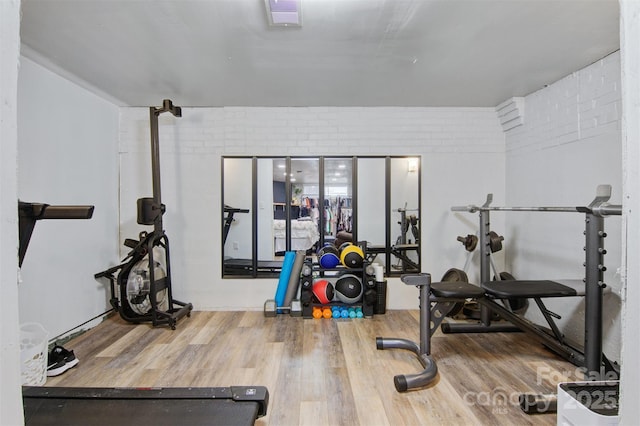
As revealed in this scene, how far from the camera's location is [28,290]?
2141mm

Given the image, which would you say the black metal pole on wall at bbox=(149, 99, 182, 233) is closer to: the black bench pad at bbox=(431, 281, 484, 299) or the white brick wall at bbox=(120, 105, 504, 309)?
the white brick wall at bbox=(120, 105, 504, 309)

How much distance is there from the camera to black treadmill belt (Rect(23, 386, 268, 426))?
4.14 ft

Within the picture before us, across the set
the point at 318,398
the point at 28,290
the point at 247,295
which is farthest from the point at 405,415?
the point at 28,290

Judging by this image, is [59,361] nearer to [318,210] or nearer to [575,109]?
[318,210]

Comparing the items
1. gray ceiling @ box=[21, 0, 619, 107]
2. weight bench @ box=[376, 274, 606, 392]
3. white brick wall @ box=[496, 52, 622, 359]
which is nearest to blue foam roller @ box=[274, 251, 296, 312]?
weight bench @ box=[376, 274, 606, 392]

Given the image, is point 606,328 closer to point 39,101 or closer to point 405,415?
point 405,415

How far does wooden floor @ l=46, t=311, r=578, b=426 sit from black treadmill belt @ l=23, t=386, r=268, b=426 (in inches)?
10.5

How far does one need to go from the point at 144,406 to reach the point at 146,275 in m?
1.65

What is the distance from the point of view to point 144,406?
1.37 m

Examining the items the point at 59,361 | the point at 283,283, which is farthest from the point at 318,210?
the point at 59,361

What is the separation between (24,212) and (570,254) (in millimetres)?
3530

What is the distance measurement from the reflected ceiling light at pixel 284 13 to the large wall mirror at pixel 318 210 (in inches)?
65.4

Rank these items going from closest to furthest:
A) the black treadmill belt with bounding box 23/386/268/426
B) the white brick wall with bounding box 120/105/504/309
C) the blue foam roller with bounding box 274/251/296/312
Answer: the black treadmill belt with bounding box 23/386/268/426 < the blue foam roller with bounding box 274/251/296/312 < the white brick wall with bounding box 120/105/504/309

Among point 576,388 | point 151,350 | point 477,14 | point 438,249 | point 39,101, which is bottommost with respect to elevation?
point 151,350
